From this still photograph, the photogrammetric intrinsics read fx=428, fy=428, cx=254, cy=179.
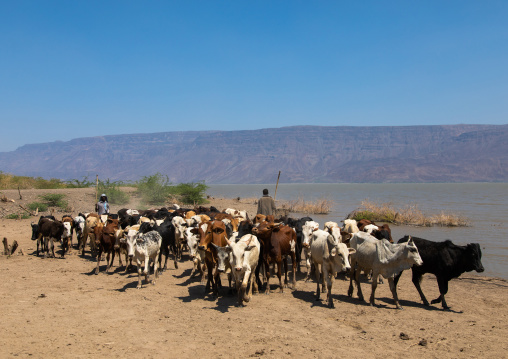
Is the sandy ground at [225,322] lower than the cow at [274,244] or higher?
lower

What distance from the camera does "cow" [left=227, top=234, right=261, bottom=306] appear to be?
28.2ft

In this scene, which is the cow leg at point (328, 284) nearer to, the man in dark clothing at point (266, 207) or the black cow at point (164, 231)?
the black cow at point (164, 231)

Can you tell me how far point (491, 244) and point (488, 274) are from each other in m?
7.14

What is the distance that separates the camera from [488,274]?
1442 centimetres

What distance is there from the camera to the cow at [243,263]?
8609 millimetres

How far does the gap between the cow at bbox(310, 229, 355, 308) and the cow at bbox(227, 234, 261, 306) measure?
1.45 metres

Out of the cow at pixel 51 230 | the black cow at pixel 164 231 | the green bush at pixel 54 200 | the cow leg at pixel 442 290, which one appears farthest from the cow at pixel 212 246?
the green bush at pixel 54 200

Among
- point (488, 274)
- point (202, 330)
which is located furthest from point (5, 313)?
point (488, 274)

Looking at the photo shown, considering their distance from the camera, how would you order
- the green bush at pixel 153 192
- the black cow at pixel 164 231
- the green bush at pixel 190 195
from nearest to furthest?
the black cow at pixel 164 231
the green bush at pixel 153 192
the green bush at pixel 190 195

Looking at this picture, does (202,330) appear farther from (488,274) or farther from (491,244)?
(491,244)

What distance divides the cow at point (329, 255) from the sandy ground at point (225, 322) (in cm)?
64

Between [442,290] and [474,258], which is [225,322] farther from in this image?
[474,258]

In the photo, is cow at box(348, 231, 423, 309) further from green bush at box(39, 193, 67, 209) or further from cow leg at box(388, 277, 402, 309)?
green bush at box(39, 193, 67, 209)

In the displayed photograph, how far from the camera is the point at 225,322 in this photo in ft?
25.8
